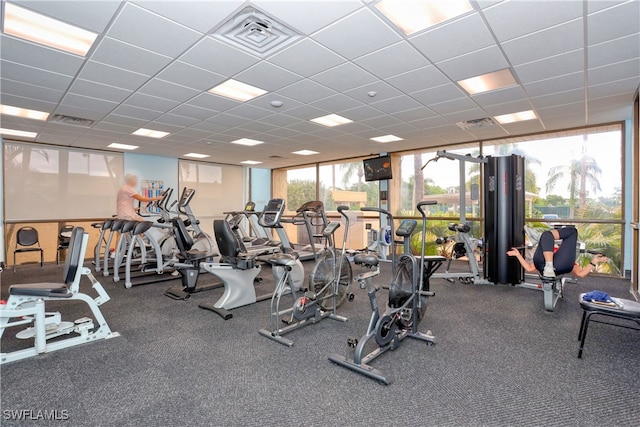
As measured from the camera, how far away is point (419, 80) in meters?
3.76

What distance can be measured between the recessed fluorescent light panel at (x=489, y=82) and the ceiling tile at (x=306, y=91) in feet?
5.37

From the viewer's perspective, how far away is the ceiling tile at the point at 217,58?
2977 mm

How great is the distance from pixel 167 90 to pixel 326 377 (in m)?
3.73

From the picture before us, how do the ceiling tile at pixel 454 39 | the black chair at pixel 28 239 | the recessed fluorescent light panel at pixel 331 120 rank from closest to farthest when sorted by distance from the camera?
1. the ceiling tile at pixel 454 39
2. the recessed fluorescent light panel at pixel 331 120
3. the black chair at pixel 28 239

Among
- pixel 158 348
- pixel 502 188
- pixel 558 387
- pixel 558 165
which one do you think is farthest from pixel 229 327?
pixel 558 165

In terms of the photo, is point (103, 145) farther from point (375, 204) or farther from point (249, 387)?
point (249, 387)

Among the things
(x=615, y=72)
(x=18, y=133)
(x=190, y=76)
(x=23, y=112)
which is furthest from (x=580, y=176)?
(x=18, y=133)

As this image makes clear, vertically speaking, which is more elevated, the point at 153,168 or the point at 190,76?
the point at 190,76

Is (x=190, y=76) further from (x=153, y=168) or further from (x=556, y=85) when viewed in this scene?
(x=153, y=168)

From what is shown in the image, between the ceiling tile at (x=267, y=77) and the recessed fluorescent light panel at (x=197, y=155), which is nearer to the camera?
the ceiling tile at (x=267, y=77)

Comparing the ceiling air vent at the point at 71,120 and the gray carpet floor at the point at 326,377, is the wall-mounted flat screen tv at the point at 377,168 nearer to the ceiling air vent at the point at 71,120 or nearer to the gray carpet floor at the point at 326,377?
the gray carpet floor at the point at 326,377

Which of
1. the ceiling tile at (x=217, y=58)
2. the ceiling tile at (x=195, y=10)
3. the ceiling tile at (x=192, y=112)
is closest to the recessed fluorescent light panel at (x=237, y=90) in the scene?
the ceiling tile at (x=217, y=58)

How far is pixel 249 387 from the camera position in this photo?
90.0 inches

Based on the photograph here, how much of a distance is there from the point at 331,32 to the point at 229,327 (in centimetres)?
301
